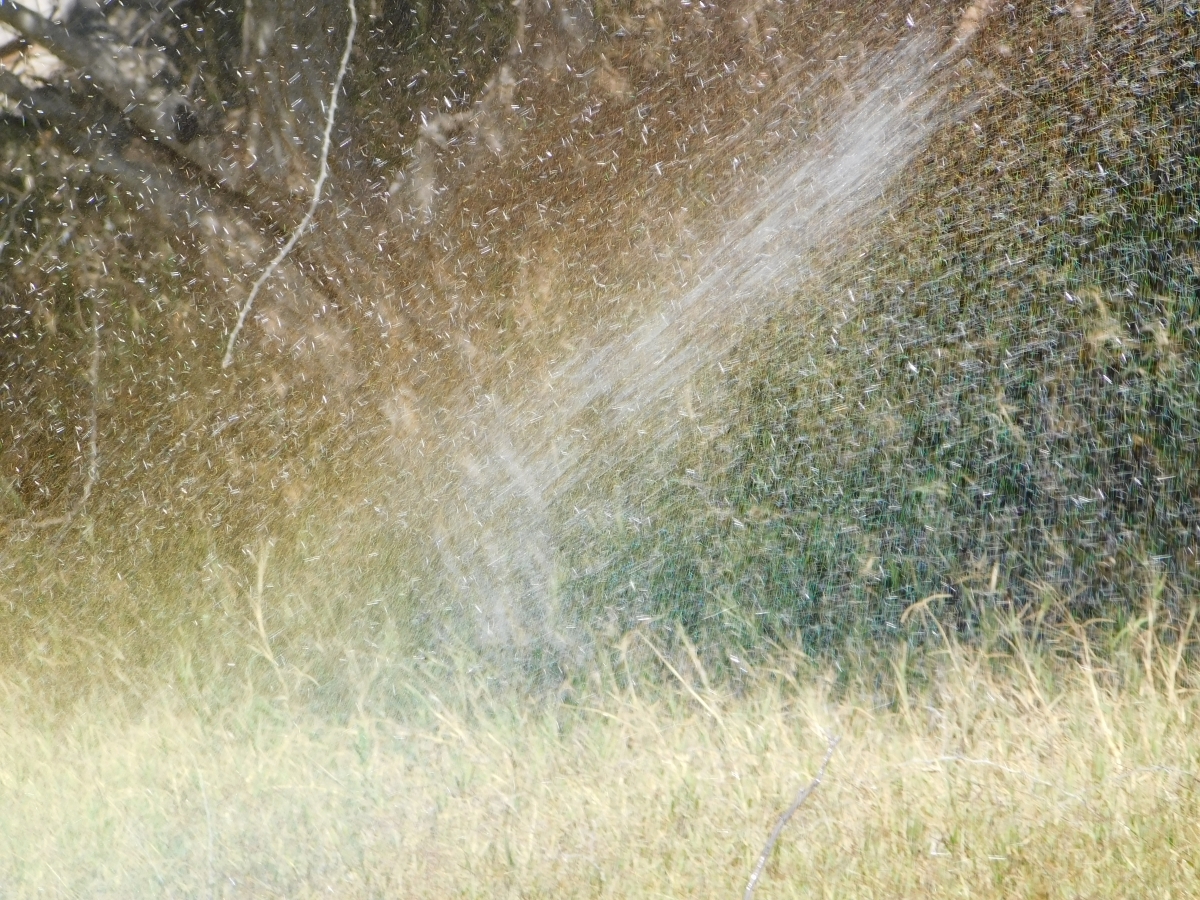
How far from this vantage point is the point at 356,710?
1808 mm

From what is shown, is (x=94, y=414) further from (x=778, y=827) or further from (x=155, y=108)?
(x=778, y=827)

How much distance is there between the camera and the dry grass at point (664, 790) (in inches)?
48.3

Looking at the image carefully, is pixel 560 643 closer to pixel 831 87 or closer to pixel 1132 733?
pixel 1132 733

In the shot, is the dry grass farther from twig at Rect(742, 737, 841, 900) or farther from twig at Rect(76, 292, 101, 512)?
twig at Rect(76, 292, 101, 512)

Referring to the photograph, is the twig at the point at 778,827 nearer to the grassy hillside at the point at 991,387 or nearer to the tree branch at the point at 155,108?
the grassy hillside at the point at 991,387

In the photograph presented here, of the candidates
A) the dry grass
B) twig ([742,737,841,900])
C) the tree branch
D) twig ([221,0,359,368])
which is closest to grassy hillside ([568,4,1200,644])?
the dry grass

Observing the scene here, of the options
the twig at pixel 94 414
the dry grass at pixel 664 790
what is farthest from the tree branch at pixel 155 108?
the dry grass at pixel 664 790

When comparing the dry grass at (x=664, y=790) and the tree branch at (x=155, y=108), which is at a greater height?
the tree branch at (x=155, y=108)

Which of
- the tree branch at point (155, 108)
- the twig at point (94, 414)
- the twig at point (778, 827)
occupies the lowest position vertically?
the twig at point (778, 827)

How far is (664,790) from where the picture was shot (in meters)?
1.39

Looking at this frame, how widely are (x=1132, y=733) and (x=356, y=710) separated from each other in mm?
1124

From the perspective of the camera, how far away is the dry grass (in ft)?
4.02

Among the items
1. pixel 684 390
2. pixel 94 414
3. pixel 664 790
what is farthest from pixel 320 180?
pixel 664 790

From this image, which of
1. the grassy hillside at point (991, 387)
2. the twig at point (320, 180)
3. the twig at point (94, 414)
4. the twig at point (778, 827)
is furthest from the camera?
the twig at point (94, 414)
